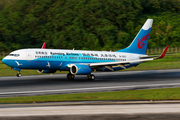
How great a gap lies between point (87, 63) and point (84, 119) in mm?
25334

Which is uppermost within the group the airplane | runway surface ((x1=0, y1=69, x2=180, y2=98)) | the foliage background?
the foliage background

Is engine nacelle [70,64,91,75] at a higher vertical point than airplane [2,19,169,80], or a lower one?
lower

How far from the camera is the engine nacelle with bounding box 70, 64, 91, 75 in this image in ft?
117

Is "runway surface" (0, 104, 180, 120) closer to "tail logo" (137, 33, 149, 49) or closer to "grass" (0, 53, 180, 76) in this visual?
"tail logo" (137, 33, 149, 49)

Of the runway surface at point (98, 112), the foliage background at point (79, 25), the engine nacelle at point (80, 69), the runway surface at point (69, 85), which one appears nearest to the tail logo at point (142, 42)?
the runway surface at point (69, 85)

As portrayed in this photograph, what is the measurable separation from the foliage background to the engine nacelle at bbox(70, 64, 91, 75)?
54480 mm

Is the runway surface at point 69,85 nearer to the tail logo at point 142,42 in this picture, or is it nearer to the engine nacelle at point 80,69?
the engine nacelle at point 80,69

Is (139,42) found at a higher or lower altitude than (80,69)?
higher

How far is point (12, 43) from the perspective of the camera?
293 feet

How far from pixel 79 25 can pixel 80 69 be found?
2528 inches

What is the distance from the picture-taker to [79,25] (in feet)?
323

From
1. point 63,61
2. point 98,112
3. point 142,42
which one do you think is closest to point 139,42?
point 142,42

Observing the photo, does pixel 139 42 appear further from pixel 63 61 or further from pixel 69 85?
pixel 69 85

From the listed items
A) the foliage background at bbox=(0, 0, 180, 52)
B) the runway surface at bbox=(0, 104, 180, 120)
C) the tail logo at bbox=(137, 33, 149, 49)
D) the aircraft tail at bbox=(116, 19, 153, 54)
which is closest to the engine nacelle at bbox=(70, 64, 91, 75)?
the aircraft tail at bbox=(116, 19, 153, 54)
